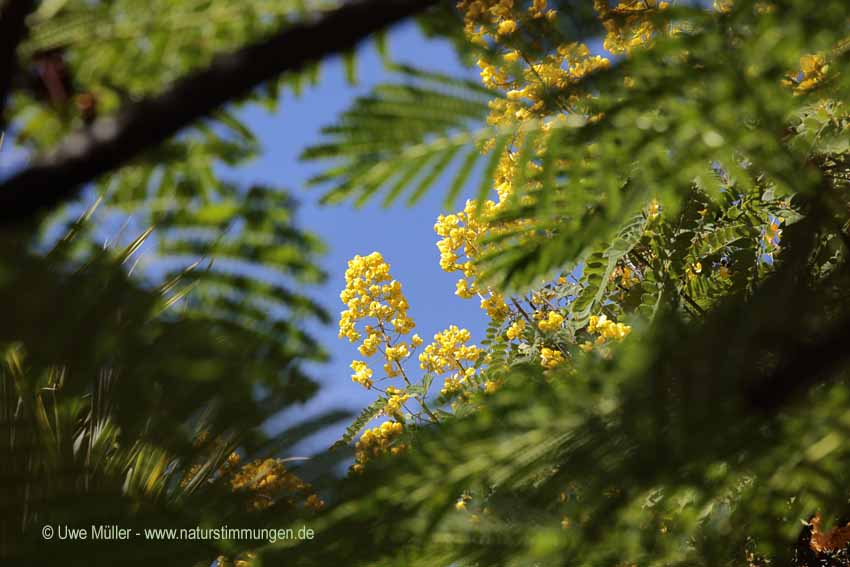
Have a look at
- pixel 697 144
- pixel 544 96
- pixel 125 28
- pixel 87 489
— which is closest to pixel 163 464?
pixel 87 489

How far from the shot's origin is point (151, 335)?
2.30 feet

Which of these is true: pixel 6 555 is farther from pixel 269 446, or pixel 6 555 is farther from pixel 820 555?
pixel 820 555

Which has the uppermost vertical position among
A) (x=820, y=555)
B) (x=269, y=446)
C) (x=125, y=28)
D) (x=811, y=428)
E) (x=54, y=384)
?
(x=125, y=28)

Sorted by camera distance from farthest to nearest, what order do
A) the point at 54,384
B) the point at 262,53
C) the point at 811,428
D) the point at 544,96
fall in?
the point at 54,384 → the point at 544,96 → the point at 811,428 → the point at 262,53

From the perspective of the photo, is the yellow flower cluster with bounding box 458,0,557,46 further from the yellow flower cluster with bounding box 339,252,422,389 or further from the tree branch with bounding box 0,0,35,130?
the yellow flower cluster with bounding box 339,252,422,389

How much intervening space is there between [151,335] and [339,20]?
0.40m

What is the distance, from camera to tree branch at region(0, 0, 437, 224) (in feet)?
1.21

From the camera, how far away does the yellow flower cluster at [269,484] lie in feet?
2.77

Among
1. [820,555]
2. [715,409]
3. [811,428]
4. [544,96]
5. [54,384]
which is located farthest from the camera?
[820,555]

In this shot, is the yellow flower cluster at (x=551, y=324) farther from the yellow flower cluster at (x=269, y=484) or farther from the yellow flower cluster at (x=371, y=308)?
the yellow flower cluster at (x=269, y=484)

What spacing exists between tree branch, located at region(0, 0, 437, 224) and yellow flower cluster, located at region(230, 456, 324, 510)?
1.72ft

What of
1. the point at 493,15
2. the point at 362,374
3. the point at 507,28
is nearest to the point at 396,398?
the point at 362,374

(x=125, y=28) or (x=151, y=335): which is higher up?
(x=125, y=28)

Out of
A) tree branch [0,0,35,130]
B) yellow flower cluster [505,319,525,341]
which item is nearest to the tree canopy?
tree branch [0,0,35,130]
